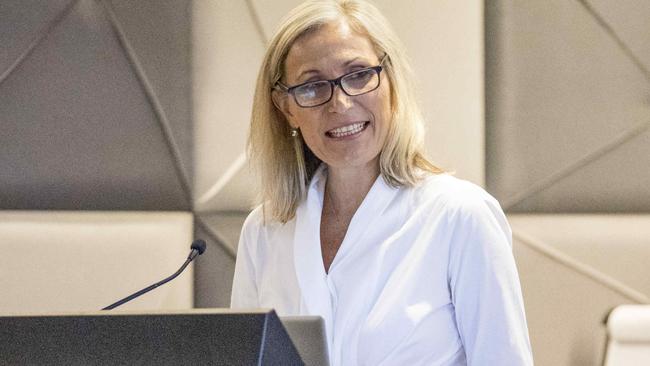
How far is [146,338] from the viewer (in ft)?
3.26

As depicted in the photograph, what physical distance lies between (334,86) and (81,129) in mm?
978

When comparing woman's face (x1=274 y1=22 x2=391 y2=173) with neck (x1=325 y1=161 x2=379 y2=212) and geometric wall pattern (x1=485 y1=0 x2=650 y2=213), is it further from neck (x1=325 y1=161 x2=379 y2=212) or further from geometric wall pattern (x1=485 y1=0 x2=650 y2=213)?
geometric wall pattern (x1=485 y1=0 x2=650 y2=213)

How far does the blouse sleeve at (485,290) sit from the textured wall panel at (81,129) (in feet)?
3.51

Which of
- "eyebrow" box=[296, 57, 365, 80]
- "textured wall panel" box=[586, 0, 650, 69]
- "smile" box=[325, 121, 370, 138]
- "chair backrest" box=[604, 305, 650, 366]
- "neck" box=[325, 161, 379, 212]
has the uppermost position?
"textured wall panel" box=[586, 0, 650, 69]

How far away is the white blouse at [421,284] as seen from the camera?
1608mm

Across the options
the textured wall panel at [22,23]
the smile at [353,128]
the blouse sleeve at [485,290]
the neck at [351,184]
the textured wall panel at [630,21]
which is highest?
the textured wall panel at [22,23]

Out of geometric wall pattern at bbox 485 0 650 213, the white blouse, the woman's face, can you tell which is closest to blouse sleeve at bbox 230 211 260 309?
the white blouse

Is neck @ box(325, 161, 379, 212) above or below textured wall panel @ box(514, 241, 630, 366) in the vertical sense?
above

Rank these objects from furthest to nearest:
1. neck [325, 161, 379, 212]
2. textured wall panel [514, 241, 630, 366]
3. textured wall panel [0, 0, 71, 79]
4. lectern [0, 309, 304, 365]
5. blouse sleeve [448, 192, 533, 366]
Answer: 1. textured wall panel [514, 241, 630, 366]
2. textured wall panel [0, 0, 71, 79]
3. neck [325, 161, 379, 212]
4. blouse sleeve [448, 192, 533, 366]
5. lectern [0, 309, 304, 365]

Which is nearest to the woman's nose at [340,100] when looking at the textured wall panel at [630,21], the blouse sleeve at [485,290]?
the blouse sleeve at [485,290]

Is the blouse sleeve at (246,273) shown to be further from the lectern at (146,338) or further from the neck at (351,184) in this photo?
the lectern at (146,338)

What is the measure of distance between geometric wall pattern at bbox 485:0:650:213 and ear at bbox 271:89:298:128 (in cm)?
82

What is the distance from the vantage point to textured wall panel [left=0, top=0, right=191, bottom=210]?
2465mm

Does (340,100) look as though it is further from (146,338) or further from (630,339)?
(630,339)
